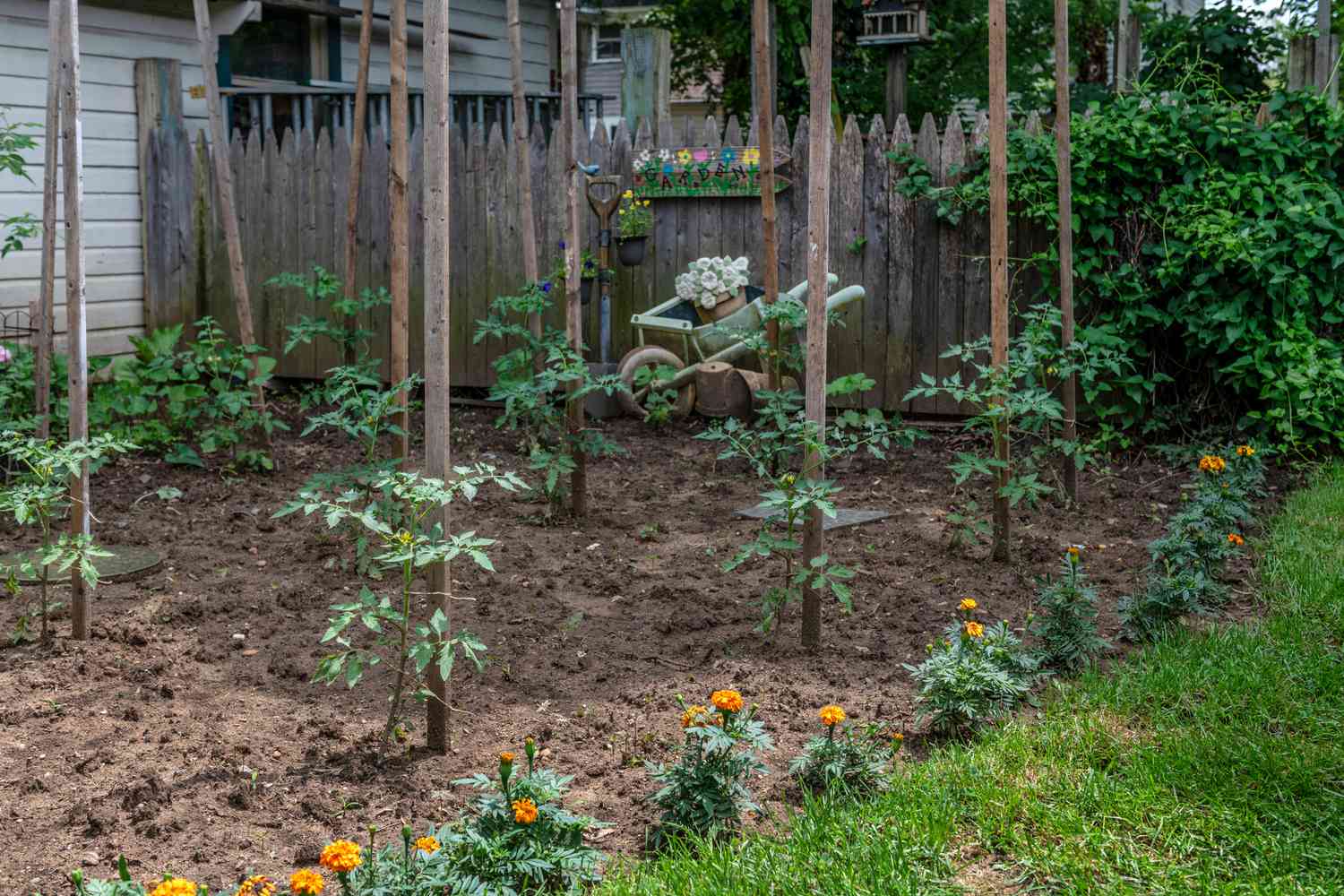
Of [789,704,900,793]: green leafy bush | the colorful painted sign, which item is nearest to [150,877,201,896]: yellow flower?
[789,704,900,793]: green leafy bush

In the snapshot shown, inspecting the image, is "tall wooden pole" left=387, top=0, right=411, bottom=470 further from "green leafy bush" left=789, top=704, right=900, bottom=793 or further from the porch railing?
the porch railing

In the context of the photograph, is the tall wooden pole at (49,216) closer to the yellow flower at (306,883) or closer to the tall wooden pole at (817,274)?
the tall wooden pole at (817,274)

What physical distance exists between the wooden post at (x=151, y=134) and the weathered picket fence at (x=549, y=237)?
0.02 metres

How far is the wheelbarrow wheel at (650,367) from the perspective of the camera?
755 centimetres

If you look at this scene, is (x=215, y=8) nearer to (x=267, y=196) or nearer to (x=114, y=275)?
(x=267, y=196)

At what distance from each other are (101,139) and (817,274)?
256 inches

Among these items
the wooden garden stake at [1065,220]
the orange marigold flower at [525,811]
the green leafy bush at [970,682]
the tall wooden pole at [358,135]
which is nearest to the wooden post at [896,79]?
the wooden garden stake at [1065,220]

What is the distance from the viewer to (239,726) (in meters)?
3.36

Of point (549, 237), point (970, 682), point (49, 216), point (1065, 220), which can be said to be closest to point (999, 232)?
point (1065, 220)

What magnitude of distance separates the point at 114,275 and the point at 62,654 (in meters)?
5.67

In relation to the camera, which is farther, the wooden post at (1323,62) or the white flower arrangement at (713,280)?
the white flower arrangement at (713,280)

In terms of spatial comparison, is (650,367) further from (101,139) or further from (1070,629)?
(1070,629)

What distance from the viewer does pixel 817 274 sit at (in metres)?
3.88

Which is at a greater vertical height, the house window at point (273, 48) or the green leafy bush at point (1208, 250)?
the house window at point (273, 48)
